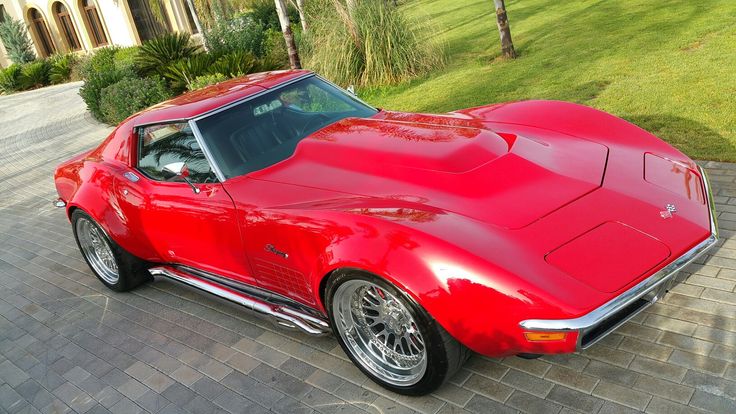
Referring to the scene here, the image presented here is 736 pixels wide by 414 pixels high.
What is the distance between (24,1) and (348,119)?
37257 mm

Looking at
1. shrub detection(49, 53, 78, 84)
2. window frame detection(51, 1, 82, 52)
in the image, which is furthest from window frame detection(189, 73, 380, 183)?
window frame detection(51, 1, 82, 52)

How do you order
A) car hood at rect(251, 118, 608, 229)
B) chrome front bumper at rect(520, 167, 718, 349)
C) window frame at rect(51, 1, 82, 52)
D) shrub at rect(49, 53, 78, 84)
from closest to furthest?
1. chrome front bumper at rect(520, 167, 718, 349)
2. car hood at rect(251, 118, 608, 229)
3. shrub at rect(49, 53, 78, 84)
4. window frame at rect(51, 1, 82, 52)

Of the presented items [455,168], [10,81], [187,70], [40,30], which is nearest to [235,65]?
[187,70]

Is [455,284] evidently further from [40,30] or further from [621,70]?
[40,30]

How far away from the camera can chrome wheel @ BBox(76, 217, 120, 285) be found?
16.6 feet

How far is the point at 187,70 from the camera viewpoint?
12727mm

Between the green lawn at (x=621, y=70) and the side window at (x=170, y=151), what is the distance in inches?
165

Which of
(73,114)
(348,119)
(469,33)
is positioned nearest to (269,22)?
(73,114)

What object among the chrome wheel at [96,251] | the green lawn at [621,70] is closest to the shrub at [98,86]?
the green lawn at [621,70]

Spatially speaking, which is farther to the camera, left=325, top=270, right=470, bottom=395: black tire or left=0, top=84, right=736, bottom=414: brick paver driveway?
left=0, top=84, right=736, bottom=414: brick paver driveway

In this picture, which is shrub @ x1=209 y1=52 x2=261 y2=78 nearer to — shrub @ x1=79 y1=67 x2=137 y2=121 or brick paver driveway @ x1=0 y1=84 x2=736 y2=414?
shrub @ x1=79 y1=67 x2=137 y2=121

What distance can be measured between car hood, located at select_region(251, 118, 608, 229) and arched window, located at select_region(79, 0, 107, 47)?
108ft

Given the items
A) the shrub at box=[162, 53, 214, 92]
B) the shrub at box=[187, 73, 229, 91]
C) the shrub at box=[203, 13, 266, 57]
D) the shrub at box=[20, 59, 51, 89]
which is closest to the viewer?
the shrub at box=[187, 73, 229, 91]

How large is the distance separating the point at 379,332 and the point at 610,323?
117cm
